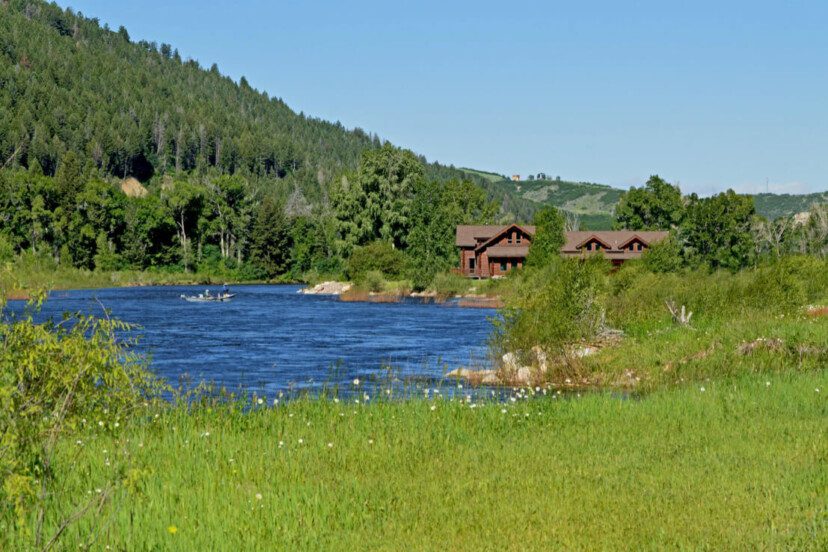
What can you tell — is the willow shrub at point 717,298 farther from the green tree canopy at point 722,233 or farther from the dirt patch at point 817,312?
the green tree canopy at point 722,233

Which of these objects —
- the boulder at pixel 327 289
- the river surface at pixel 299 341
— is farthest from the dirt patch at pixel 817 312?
the boulder at pixel 327 289

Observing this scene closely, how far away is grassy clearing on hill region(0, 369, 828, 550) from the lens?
9914mm

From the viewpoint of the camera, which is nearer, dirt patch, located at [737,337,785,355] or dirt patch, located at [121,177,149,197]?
dirt patch, located at [737,337,785,355]

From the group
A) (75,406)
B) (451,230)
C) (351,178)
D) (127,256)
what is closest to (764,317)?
(75,406)

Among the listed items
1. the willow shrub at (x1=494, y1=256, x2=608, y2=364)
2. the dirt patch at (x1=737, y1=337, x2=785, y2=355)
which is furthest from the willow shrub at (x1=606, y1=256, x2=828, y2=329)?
the dirt patch at (x1=737, y1=337, x2=785, y2=355)

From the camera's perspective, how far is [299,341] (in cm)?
4466

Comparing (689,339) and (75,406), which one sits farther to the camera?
(689,339)

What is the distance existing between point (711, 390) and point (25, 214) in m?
110

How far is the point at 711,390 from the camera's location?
19484mm

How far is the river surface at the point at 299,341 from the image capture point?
3147 centimetres

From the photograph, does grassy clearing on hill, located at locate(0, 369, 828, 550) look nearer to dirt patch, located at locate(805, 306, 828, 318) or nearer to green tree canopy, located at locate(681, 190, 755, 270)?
dirt patch, located at locate(805, 306, 828, 318)

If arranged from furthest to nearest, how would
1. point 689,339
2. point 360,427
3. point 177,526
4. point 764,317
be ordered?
point 764,317, point 689,339, point 360,427, point 177,526

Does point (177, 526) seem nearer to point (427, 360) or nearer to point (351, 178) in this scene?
point (427, 360)

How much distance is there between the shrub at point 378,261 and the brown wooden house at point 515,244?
479 inches
